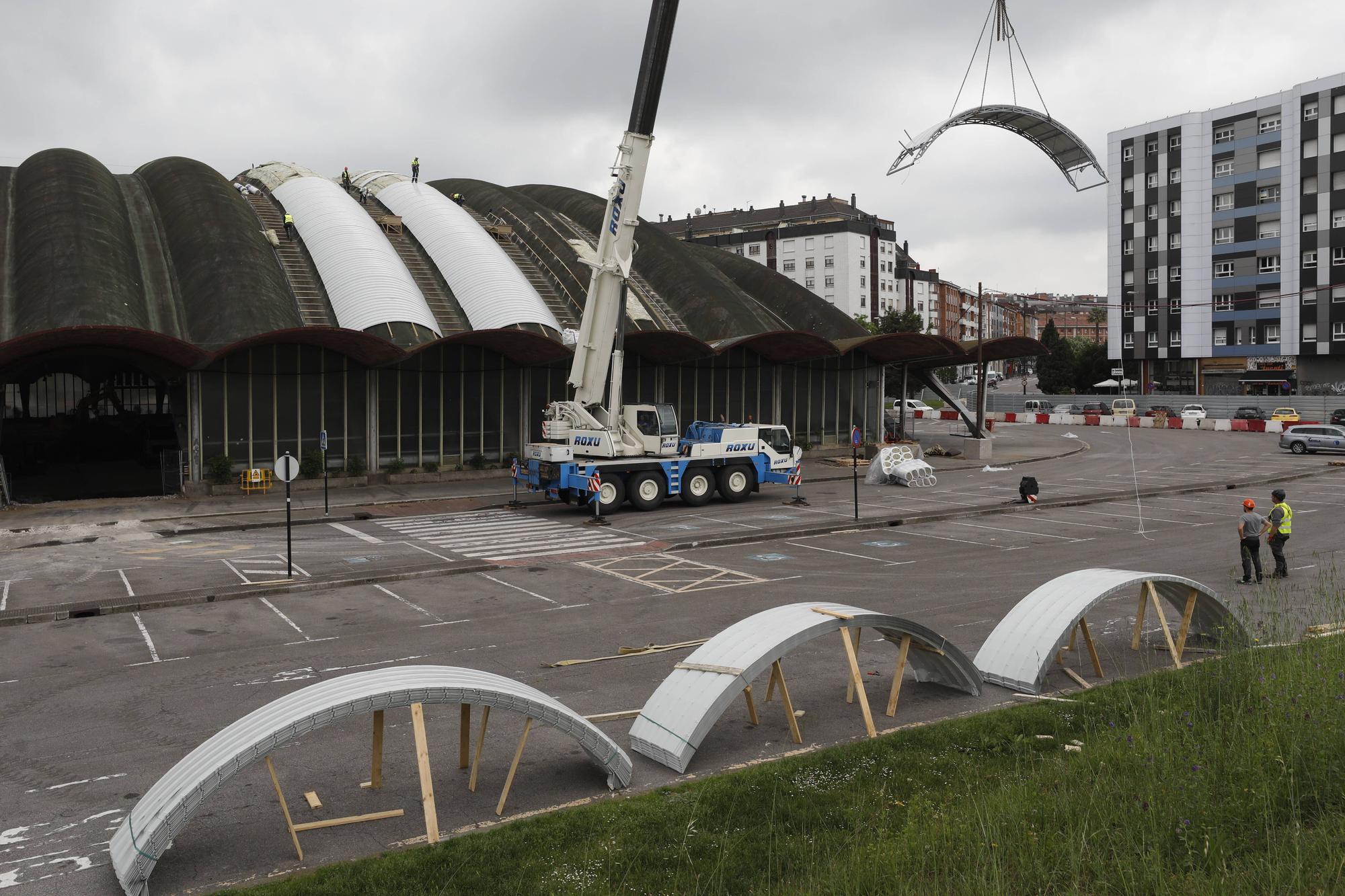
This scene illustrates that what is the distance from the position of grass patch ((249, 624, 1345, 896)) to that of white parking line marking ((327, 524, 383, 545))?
→ 18654 millimetres

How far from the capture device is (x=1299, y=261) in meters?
78.1

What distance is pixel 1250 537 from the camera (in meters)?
18.2

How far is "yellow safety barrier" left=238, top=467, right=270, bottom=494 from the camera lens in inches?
1417

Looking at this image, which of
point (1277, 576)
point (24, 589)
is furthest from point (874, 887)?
point (24, 589)

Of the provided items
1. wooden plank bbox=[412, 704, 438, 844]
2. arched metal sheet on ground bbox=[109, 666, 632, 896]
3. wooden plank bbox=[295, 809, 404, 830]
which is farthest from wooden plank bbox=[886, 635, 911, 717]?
wooden plank bbox=[295, 809, 404, 830]

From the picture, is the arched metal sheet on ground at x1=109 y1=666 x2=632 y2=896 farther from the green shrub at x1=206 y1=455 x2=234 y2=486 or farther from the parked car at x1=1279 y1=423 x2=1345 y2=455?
the parked car at x1=1279 y1=423 x2=1345 y2=455

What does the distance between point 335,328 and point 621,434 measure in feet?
39.5

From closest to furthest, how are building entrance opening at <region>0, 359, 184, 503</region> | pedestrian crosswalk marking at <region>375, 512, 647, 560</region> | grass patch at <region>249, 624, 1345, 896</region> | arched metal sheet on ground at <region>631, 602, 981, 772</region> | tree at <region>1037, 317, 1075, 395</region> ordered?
grass patch at <region>249, 624, 1345, 896</region>, arched metal sheet on ground at <region>631, 602, 981, 772</region>, pedestrian crosswalk marking at <region>375, 512, 647, 560</region>, building entrance opening at <region>0, 359, 184, 503</region>, tree at <region>1037, 317, 1075, 395</region>

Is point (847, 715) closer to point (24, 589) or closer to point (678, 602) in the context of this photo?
point (678, 602)

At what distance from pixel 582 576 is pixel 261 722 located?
1333 centimetres

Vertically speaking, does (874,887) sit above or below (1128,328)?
below

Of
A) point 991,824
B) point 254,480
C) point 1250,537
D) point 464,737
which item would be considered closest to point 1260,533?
point 1250,537

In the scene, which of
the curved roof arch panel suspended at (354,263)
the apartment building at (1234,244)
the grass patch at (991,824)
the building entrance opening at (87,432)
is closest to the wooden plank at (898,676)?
the grass patch at (991,824)

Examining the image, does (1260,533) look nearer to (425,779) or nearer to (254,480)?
(425,779)
